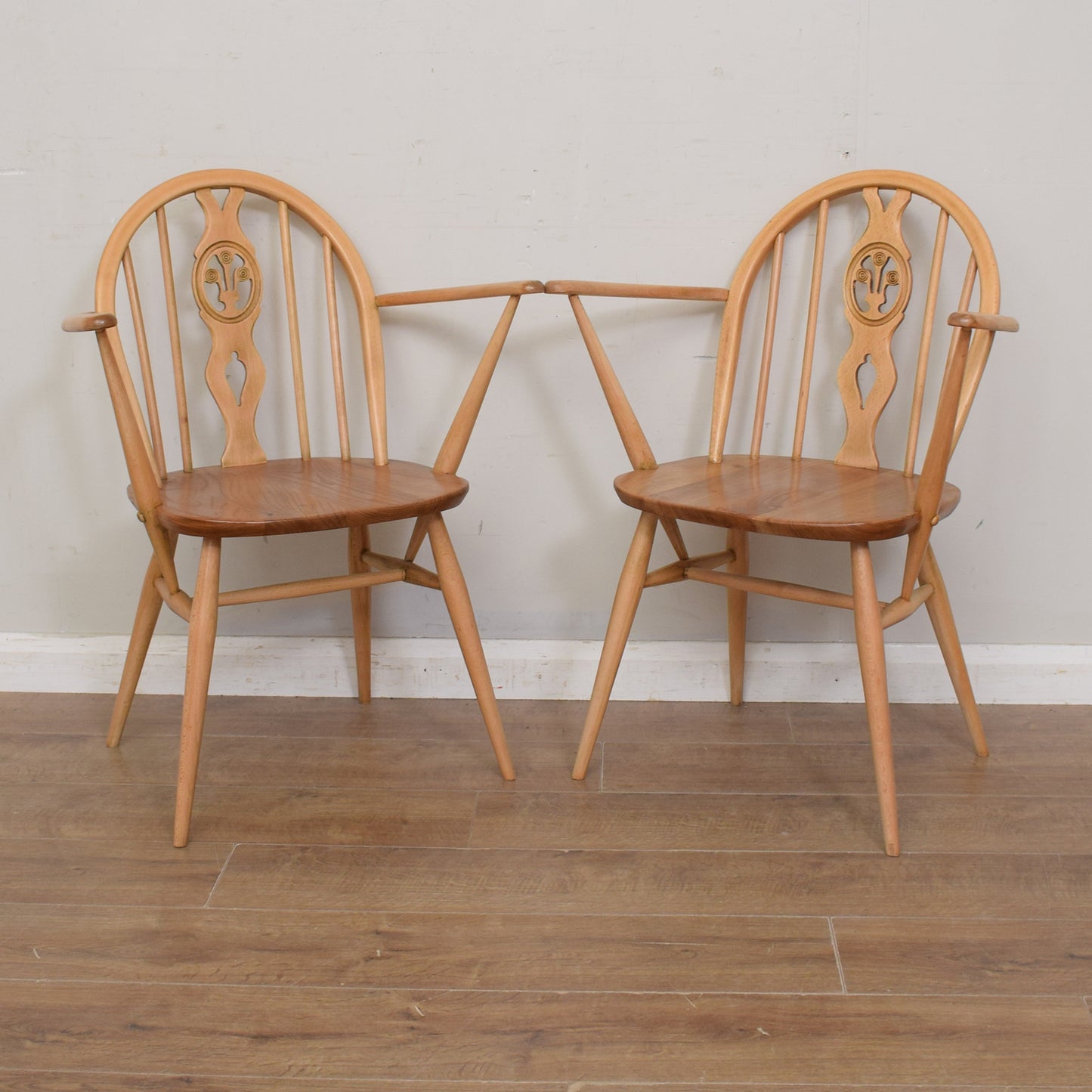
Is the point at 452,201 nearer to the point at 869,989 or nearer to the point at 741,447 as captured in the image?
the point at 741,447

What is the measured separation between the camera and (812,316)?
1.61 meters

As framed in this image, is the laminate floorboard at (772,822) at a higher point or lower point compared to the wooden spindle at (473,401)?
lower

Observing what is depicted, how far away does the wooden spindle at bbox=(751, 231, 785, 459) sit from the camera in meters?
1.61

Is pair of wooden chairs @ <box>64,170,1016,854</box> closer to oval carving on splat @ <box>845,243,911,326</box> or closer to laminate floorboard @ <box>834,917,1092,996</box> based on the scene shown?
oval carving on splat @ <box>845,243,911,326</box>

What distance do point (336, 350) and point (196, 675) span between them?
0.57 m

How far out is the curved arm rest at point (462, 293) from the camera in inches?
56.7

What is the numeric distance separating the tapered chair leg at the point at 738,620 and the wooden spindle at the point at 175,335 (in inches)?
33.3

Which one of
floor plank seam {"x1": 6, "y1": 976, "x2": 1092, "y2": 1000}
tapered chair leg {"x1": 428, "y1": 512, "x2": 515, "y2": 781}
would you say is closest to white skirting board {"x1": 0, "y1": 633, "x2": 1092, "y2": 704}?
tapered chair leg {"x1": 428, "y1": 512, "x2": 515, "y2": 781}

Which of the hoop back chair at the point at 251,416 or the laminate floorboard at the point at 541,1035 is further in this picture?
the hoop back chair at the point at 251,416

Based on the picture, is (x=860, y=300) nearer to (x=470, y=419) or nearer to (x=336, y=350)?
(x=470, y=419)

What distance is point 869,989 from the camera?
107 centimetres

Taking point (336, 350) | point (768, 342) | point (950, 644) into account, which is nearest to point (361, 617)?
point (336, 350)

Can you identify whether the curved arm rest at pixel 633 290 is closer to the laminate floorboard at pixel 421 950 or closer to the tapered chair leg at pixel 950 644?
the tapered chair leg at pixel 950 644

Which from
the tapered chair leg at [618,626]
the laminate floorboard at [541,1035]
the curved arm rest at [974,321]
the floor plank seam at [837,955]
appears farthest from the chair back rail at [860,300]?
the laminate floorboard at [541,1035]
